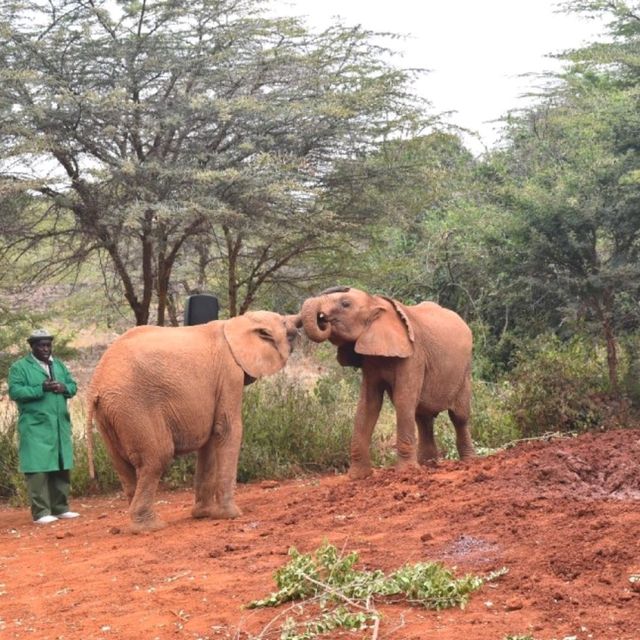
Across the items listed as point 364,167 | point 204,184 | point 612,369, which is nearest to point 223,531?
point 204,184

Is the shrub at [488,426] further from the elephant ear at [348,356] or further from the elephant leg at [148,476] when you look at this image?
the elephant leg at [148,476]

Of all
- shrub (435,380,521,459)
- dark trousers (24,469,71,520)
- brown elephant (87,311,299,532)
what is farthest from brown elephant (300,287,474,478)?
dark trousers (24,469,71,520)

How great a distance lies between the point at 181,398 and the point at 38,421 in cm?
213

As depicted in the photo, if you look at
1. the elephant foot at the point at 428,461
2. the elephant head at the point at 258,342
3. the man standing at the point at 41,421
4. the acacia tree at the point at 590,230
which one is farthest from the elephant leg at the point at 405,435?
the acacia tree at the point at 590,230

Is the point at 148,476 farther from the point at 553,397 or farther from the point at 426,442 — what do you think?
the point at 553,397

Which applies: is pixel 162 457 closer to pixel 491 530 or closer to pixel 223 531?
pixel 223 531

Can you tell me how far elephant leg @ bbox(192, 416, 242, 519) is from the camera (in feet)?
30.5

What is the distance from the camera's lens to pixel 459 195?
75.6 ft

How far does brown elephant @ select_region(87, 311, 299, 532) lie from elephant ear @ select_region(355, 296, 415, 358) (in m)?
0.81

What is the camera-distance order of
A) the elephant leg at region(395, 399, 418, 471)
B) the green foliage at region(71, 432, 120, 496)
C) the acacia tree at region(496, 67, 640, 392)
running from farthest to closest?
the acacia tree at region(496, 67, 640, 392), the green foliage at region(71, 432, 120, 496), the elephant leg at region(395, 399, 418, 471)

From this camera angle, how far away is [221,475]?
9.32 meters

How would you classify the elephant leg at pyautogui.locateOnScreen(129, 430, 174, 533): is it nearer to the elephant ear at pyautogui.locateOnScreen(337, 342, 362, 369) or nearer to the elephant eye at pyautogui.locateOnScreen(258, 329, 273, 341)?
the elephant eye at pyautogui.locateOnScreen(258, 329, 273, 341)

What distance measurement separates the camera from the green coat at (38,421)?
34.0 ft

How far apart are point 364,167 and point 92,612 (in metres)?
10.2
